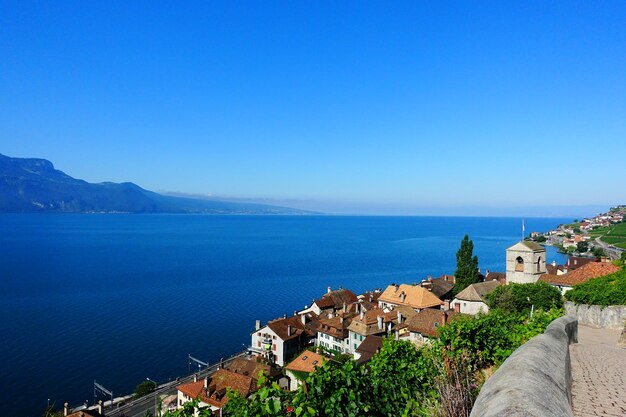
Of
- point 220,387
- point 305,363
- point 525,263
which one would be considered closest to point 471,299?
point 525,263

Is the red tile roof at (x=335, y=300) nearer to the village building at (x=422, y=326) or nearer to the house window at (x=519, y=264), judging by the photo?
the village building at (x=422, y=326)

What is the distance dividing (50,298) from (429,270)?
84.7m

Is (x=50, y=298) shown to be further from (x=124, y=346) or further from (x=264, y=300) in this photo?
(x=264, y=300)

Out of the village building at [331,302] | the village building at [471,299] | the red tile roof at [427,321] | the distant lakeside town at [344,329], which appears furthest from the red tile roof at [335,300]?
the red tile roof at [427,321]

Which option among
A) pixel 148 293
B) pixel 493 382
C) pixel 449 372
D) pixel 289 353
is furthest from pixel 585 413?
Answer: pixel 148 293

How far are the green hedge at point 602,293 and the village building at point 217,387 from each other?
22.7 m

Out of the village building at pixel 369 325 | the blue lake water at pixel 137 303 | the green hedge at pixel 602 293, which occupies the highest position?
the green hedge at pixel 602 293

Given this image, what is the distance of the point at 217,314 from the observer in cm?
6219

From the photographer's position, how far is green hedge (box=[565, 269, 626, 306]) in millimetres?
21092

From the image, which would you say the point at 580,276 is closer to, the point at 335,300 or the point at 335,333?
the point at 335,333

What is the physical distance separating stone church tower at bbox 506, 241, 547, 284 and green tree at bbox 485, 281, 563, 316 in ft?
27.2

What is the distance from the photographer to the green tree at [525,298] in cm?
2909

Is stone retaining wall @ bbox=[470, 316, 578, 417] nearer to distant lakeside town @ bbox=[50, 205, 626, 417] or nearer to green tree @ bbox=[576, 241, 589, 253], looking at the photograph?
distant lakeside town @ bbox=[50, 205, 626, 417]

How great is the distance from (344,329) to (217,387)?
17.9 meters
